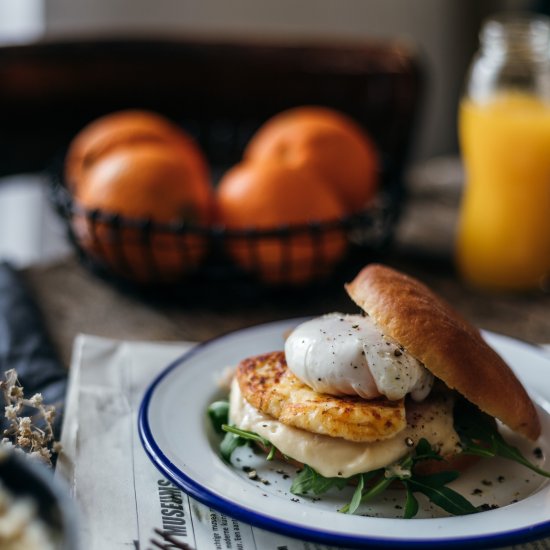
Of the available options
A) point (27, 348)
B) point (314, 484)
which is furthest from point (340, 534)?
point (27, 348)

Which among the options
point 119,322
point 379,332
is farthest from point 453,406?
point 119,322

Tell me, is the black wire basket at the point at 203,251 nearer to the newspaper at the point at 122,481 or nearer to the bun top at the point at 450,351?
the newspaper at the point at 122,481

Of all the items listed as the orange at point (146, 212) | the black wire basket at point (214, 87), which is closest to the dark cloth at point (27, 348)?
the orange at point (146, 212)

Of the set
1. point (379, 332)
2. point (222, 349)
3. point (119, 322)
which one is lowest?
point (119, 322)

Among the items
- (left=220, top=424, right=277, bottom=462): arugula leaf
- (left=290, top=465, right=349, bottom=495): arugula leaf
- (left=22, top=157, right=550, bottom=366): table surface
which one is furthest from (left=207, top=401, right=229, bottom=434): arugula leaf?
(left=22, top=157, right=550, bottom=366): table surface

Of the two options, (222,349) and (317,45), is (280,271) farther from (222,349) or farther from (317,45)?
(317,45)

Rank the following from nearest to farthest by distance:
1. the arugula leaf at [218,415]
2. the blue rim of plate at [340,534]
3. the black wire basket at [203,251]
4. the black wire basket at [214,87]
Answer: the blue rim of plate at [340,534], the arugula leaf at [218,415], the black wire basket at [203,251], the black wire basket at [214,87]
